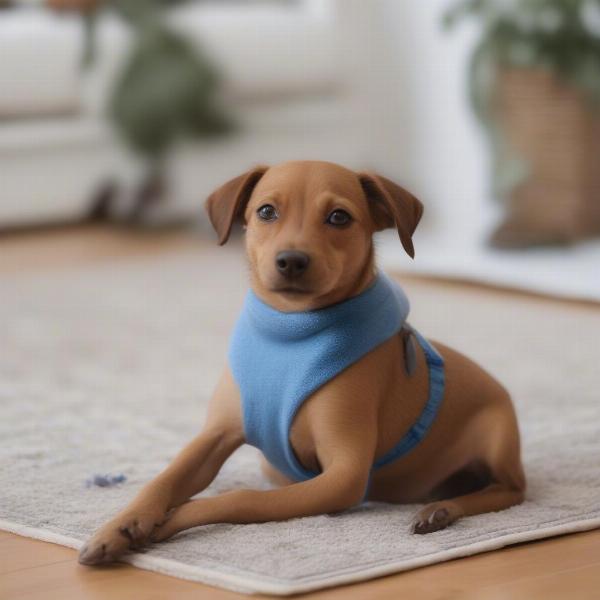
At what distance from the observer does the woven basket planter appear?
470cm

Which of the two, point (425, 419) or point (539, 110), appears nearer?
point (425, 419)

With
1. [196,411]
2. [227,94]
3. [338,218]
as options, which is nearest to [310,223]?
[338,218]

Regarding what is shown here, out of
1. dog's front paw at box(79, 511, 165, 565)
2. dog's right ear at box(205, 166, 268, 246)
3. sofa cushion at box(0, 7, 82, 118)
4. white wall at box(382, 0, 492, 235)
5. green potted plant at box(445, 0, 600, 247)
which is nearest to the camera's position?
dog's front paw at box(79, 511, 165, 565)

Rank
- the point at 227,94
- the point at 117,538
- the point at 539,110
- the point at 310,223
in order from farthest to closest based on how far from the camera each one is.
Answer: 1. the point at 227,94
2. the point at 539,110
3. the point at 310,223
4. the point at 117,538

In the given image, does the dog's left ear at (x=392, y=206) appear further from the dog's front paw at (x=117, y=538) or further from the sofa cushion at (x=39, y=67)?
the sofa cushion at (x=39, y=67)

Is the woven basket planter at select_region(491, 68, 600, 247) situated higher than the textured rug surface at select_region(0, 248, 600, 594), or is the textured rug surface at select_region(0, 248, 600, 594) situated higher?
the woven basket planter at select_region(491, 68, 600, 247)

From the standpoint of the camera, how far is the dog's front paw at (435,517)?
1963 mm

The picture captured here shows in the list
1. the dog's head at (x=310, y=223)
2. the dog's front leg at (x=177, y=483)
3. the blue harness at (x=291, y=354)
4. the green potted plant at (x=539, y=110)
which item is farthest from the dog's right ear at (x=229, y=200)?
the green potted plant at (x=539, y=110)

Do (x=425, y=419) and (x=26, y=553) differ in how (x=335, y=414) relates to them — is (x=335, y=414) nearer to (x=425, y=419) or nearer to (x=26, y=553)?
(x=425, y=419)

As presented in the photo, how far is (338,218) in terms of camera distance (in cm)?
199

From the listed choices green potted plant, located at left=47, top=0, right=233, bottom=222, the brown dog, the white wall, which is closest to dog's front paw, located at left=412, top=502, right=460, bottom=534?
the brown dog

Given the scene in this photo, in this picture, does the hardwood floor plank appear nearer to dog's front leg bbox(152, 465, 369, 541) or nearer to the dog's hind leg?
dog's front leg bbox(152, 465, 369, 541)

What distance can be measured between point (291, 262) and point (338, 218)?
0.45ft

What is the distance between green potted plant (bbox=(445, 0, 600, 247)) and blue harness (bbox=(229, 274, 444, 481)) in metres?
2.66
